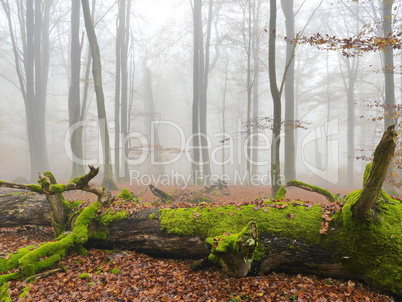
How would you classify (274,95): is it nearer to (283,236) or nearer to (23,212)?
(283,236)

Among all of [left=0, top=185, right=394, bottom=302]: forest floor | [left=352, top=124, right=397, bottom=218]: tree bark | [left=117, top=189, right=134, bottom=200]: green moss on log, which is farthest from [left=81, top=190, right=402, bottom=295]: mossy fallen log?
[left=117, top=189, right=134, bottom=200]: green moss on log

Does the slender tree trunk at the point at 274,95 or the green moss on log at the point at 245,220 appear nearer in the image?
the green moss on log at the point at 245,220

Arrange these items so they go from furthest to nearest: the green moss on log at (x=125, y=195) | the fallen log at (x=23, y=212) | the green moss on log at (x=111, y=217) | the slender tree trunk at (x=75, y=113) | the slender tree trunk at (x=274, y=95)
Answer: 1. the slender tree trunk at (x=75, y=113)
2. the slender tree trunk at (x=274, y=95)
3. the green moss on log at (x=125, y=195)
4. the fallen log at (x=23, y=212)
5. the green moss on log at (x=111, y=217)

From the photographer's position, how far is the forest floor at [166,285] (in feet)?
11.1

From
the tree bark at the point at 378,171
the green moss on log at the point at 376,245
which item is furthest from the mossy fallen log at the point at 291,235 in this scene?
the tree bark at the point at 378,171

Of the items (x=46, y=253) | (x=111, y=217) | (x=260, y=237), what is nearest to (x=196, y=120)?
(x=111, y=217)

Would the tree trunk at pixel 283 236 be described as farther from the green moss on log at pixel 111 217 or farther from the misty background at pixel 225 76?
the misty background at pixel 225 76

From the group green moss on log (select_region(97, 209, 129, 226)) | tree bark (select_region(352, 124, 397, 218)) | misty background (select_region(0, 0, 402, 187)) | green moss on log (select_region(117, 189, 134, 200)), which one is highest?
misty background (select_region(0, 0, 402, 187))

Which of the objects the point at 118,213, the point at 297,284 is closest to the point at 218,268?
the point at 297,284

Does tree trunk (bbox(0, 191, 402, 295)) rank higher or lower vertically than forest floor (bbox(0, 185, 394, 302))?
higher

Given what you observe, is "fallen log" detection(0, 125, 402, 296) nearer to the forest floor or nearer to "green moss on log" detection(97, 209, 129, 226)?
"green moss on log" detection(97, 209, 129, 226)

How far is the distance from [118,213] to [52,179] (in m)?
1.94

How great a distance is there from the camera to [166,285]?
381cm

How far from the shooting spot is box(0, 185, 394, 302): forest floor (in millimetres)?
3381
